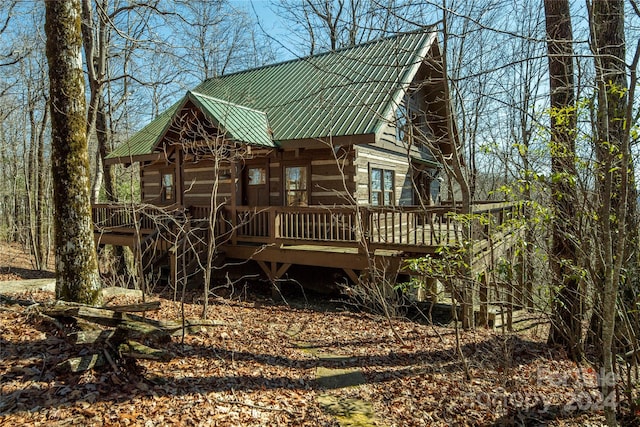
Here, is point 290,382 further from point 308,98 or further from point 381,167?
point 308,98

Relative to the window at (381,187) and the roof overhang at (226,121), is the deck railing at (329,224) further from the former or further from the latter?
the roof overhang at (226,121)

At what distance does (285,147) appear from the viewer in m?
11.7

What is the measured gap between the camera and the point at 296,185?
1259 centimetres

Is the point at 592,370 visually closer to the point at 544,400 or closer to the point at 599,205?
the point at 544,400

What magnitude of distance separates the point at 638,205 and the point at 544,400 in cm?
288

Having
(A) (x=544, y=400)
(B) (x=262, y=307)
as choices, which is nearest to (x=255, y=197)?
(B) (x=262, y=307)

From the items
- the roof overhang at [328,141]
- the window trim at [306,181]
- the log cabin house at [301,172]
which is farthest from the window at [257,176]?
the roof overhang at [328,141]

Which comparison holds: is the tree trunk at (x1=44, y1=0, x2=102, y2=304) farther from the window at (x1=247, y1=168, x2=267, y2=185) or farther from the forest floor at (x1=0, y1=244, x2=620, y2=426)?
the window at (x1=247, y1=168, x2=267, y2=185)

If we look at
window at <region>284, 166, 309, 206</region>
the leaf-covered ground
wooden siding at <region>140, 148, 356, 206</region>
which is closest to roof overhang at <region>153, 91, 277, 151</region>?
wooden siding at <region>140, 148, 356, 206</region>

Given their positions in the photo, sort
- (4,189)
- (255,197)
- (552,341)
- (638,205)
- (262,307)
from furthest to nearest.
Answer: (4,189) < (255,197) < (262,307) < (552,341) < (638,205)

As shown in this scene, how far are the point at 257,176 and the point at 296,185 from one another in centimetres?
159

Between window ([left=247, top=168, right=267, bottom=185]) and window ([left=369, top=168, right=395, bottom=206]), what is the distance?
141 inches

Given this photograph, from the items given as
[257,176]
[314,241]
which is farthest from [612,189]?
[257,176]

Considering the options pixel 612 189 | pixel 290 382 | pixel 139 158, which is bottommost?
pixel 290 382
